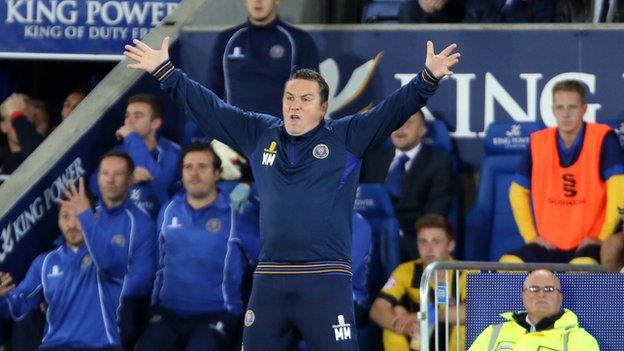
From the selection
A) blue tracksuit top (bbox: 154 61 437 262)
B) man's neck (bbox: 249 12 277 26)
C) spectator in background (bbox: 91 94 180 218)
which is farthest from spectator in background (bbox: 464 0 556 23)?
blue tracksuit top (bbox: 154 61 437 262)

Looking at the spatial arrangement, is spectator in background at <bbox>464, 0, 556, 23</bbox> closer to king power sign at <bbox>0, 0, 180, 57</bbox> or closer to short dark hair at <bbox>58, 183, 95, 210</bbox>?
king power sign at <bbox>0, 0, 180, 57</bbox>

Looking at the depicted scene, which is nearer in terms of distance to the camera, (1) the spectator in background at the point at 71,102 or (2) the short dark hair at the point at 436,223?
(2) the short dark hair at the point at 436,223

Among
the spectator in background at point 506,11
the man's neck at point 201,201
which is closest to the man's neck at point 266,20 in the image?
the man's neck at point 201,201

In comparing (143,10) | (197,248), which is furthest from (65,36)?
(197,248)

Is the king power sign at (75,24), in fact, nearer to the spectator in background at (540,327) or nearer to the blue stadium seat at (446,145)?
the blue stadium seat at (446,145)

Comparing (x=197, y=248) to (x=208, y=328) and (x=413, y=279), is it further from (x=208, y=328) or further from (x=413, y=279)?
(x=413, y=279)

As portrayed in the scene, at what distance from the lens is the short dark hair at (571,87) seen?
36.0 feet

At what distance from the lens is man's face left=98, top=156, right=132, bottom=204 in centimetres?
1152

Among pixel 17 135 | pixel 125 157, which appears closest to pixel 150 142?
pixel 125 157

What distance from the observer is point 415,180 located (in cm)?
1141

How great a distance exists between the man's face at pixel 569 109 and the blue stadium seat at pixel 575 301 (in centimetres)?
176

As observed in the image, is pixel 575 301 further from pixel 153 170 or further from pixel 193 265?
pixel 153 170

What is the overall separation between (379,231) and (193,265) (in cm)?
130

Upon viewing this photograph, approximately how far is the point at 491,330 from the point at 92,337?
2997 mm
